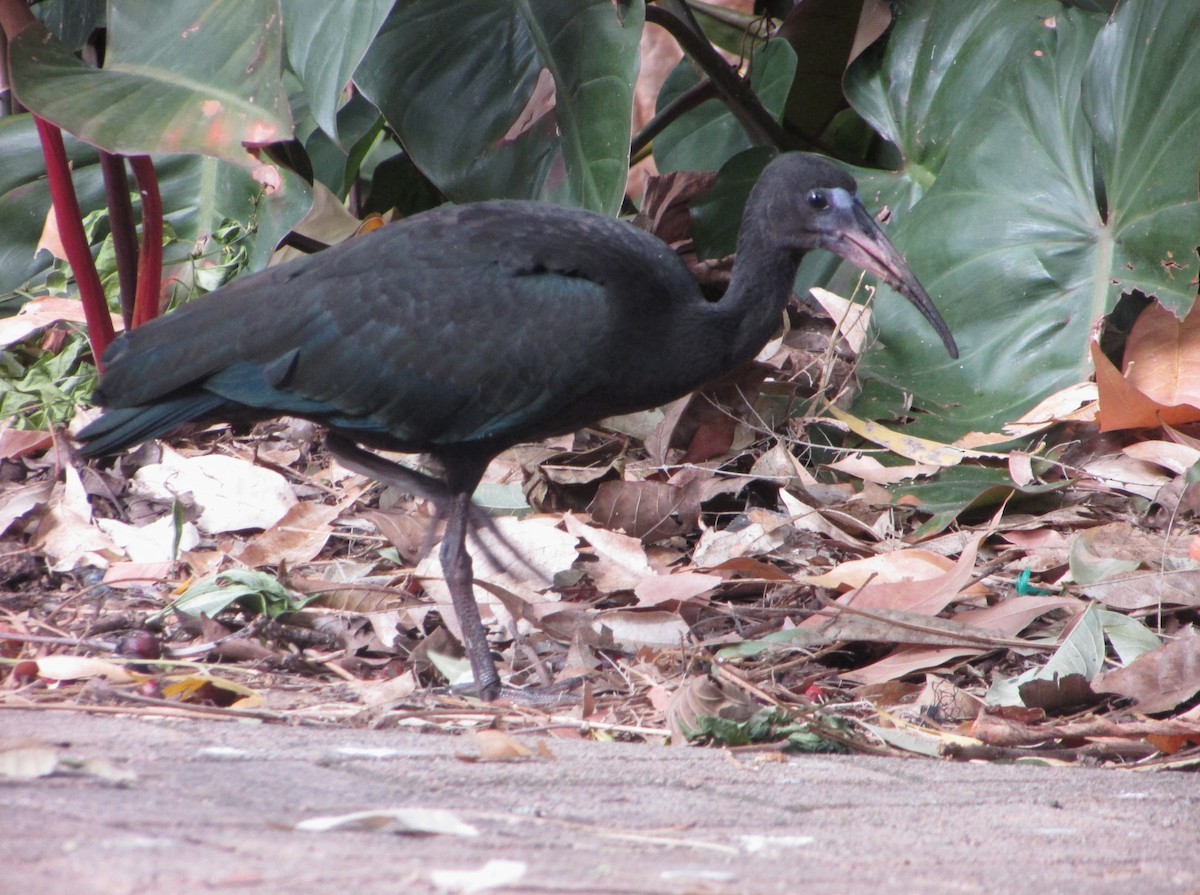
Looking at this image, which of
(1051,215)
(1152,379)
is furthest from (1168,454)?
(1051,215)

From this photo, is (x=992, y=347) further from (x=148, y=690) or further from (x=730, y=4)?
(x=730, y=4)

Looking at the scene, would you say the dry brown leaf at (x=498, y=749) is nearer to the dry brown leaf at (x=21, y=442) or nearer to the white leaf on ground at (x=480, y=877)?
the white leaf on ground at (x=480, y=877)

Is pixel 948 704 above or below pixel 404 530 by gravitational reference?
above

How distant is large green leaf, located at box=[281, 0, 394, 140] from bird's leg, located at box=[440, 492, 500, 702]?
47.0 inches

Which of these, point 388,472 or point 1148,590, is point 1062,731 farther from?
point 388,472

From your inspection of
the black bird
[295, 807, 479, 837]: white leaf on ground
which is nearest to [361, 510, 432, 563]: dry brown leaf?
the black bird

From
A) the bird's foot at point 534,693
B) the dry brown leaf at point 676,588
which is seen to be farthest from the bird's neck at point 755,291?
the bird's foot at point 534,693

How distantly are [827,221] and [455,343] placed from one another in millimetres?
1112

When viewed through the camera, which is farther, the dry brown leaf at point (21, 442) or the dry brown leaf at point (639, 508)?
the dry brown leaf at point (21, 442)

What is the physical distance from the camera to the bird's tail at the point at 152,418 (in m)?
3.67

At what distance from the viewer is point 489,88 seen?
4.82 m

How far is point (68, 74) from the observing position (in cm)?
434

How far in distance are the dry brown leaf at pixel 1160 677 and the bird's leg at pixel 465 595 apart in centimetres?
143

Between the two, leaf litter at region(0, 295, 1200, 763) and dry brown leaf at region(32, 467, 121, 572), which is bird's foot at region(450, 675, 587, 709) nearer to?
leaf litter at region(0, 295, 1200, 763)
